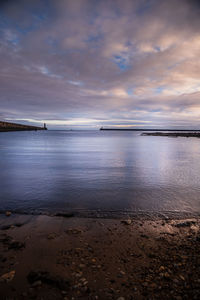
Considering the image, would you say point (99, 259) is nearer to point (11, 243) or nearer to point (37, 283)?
point (37, 283)

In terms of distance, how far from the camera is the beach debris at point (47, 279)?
294 cm

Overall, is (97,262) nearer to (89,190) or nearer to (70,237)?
→ (70,237)

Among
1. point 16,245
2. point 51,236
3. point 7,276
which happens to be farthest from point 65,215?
point 7,276

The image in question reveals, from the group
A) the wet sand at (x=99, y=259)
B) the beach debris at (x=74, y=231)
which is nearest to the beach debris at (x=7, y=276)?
the wet sand at (x=99, y=259)

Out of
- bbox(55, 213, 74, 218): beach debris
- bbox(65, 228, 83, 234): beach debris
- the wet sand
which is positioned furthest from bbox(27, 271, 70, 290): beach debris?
bbox(55, 213, 74, 218): beach debris

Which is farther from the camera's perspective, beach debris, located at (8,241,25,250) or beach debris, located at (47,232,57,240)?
beach debris, located at (47,232,57,240)

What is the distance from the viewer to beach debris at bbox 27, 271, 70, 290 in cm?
294

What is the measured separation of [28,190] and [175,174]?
10.9 meters

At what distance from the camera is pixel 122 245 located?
4.16 meters

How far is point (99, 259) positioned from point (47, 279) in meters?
1.19

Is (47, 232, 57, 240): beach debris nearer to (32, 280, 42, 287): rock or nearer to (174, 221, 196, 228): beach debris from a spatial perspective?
(32, 280, 42, 287): rock

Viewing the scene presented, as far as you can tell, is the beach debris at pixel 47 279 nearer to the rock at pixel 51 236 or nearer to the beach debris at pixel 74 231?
the rock at pixel 51 236

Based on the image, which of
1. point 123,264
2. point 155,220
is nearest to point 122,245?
point 123,264

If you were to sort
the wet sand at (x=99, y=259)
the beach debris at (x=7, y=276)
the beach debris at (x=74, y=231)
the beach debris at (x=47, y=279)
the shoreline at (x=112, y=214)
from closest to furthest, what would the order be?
1. the wet sand at (x=99, y=259)
2. the beach debris at (x=47, y=279)
3. the beach debris at (x=7, y=276)
4. the beach debris at (x=74, y=231)
5. the shoreline at (x=112, y=214)
